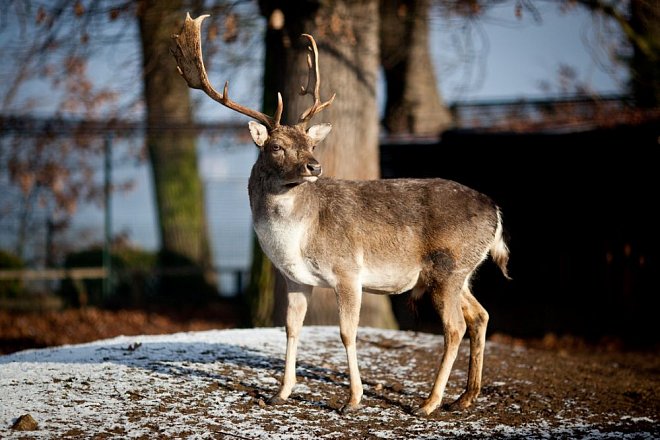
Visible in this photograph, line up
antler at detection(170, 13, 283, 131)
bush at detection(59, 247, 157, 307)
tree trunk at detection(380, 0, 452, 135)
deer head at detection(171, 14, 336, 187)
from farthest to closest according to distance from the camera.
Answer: tree trunk at detection(380, 0, 452, 135) → bush at detection(59, 247, 157, 307) → antler at detection(170, 13, 283, 131) → deer head at detection(171, 14, 336, 187)

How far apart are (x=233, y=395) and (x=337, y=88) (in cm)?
497

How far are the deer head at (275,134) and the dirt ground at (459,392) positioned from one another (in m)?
1.74

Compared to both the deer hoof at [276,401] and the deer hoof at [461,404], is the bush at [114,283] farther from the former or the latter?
the deer hoof at [461,404]

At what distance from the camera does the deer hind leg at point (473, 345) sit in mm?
6484

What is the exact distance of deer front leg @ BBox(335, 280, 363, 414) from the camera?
20.3 feet

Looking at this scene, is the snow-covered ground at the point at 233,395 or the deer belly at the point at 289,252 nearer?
the snow-covered ground at the point at 233,395

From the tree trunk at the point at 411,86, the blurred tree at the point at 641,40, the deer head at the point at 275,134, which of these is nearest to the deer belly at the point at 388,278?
the deer head at the point at 275,134

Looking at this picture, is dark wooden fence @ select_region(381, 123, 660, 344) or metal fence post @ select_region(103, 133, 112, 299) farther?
metal fence post @ select_region(103, 133, 112, 299)

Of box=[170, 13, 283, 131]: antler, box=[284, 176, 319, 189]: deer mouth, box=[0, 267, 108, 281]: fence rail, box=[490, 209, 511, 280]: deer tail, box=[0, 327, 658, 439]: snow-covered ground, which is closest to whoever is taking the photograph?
box=[0, 327, 658, 439]: snow-covered ground

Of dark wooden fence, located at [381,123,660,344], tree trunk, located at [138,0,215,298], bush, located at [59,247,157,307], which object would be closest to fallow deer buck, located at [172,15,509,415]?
dark wooden fence, located at [381,123,660,344]

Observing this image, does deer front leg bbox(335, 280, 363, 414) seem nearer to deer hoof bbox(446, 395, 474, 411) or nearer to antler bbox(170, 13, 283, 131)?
deer hoof bbox(446, 395, 474, 411)

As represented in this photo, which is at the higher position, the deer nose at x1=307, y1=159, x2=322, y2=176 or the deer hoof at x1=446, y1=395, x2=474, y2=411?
the deer nose at x1=307, y1=159, x2=322, y2=176

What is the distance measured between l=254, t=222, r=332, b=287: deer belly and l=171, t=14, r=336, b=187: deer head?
359 mm

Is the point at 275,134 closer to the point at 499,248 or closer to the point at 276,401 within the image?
the point at 276,401
